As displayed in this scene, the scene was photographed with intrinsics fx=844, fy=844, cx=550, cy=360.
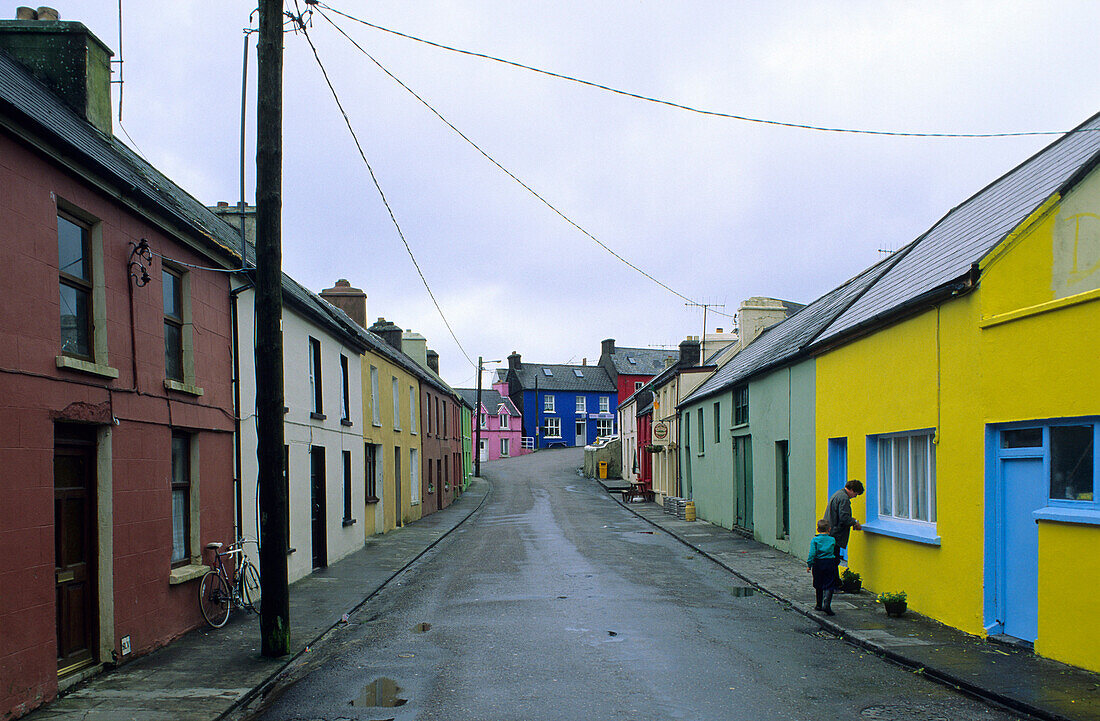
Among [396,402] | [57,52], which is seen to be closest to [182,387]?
[57,52]

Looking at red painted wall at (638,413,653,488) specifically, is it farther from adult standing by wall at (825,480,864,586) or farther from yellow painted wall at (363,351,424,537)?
adult standing by wall at (825,480,864,586)

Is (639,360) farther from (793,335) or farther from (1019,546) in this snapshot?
(1019,546)

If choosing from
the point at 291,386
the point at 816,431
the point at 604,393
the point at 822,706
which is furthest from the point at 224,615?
the point at 604,393

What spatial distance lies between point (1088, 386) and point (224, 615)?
419 inches

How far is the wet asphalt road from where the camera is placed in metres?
7.10

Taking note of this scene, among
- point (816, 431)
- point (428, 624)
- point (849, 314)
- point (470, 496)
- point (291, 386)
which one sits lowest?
point (470, 496)

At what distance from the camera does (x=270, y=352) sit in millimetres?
9234

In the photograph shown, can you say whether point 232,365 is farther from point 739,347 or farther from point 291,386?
point 739,347

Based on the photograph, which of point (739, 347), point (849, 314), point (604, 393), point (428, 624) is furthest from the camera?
point (604, 393)

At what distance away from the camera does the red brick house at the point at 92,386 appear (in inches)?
282

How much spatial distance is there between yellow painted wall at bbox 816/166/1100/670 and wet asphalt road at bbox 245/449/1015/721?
61.9 inches

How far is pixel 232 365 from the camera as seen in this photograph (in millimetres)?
12406

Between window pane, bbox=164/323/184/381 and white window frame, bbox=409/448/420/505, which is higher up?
window pane, bbox=164/323/184/381

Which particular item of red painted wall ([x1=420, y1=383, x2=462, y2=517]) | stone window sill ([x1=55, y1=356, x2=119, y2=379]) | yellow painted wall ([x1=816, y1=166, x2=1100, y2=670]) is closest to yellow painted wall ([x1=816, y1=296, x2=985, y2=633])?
yellow painted wall ([x1=816, y1=166, x2=1100, y2=670])
